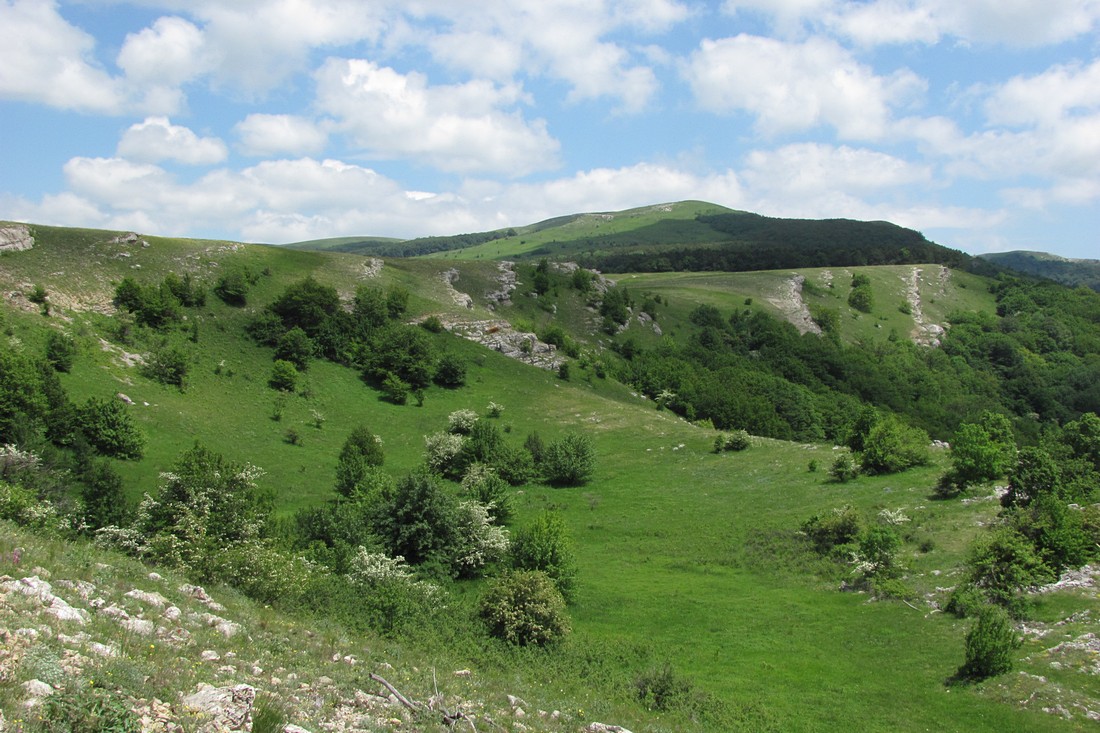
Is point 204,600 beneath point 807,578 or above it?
above

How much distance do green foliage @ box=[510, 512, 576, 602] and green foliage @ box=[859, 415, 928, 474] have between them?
28.6 meters

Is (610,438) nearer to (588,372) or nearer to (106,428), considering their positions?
(588,372)

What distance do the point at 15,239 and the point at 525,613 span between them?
7646cm

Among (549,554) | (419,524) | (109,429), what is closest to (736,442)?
(549,554)

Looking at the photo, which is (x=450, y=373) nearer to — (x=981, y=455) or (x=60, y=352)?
(x=60, y=352)

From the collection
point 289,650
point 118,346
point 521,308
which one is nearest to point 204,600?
point 289,650

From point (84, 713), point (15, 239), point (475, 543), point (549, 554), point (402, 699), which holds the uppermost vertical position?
point (15, 239)

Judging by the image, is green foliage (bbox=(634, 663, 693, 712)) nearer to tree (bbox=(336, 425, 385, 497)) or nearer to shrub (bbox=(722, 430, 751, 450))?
tree (bbox=(336, 425, 385, 497))

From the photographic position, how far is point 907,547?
36.7m

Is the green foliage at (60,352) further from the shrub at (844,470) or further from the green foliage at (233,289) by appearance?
the shrub at (844,470)

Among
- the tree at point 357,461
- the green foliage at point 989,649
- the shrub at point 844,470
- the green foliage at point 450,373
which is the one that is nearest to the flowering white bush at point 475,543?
the tree at point 357,461

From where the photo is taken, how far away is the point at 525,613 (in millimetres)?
27422

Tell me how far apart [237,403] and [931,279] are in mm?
180001

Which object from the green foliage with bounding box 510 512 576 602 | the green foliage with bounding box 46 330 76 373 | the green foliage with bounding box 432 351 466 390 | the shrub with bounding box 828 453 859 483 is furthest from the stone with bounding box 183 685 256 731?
the green foliage with bounding box 432 351 466 390
